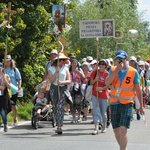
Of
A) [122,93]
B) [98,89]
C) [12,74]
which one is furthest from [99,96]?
[122,93]

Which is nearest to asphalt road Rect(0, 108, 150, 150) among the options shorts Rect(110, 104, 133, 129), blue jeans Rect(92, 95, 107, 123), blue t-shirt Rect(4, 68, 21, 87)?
blue jeans Rect(92, 95, 107, 123)

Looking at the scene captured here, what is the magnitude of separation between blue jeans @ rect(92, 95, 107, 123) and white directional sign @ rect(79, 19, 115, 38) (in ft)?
5.88

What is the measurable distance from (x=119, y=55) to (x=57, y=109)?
14.4 ft

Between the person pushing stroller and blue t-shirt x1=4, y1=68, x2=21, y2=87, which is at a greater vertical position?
blue t-shirt x1=4, y1=68, x2=21, y2=87

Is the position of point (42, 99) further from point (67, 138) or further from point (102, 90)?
point (102, 90)

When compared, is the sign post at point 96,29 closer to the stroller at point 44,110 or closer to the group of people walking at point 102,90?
the group of people walking at point 102,90

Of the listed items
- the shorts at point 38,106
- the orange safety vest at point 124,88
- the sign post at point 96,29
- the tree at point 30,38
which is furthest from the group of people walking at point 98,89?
the tree at point 30,38

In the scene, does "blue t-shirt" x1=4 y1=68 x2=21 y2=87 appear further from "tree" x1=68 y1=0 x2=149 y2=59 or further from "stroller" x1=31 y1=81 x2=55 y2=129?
"tree" x1=68 y1=0 x2=149 y2=59

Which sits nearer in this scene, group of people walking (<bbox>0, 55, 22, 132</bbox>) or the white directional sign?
group of people walking (<bbox>0, 55, 22, 132</bbox>)

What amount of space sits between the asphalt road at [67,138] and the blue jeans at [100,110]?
1.14ft

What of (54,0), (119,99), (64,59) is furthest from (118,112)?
(54,0)

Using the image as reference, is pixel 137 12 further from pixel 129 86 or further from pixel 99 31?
pixel 129 86

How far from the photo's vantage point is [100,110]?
46.3 feet

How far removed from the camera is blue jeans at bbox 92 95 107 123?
13.9 meters
